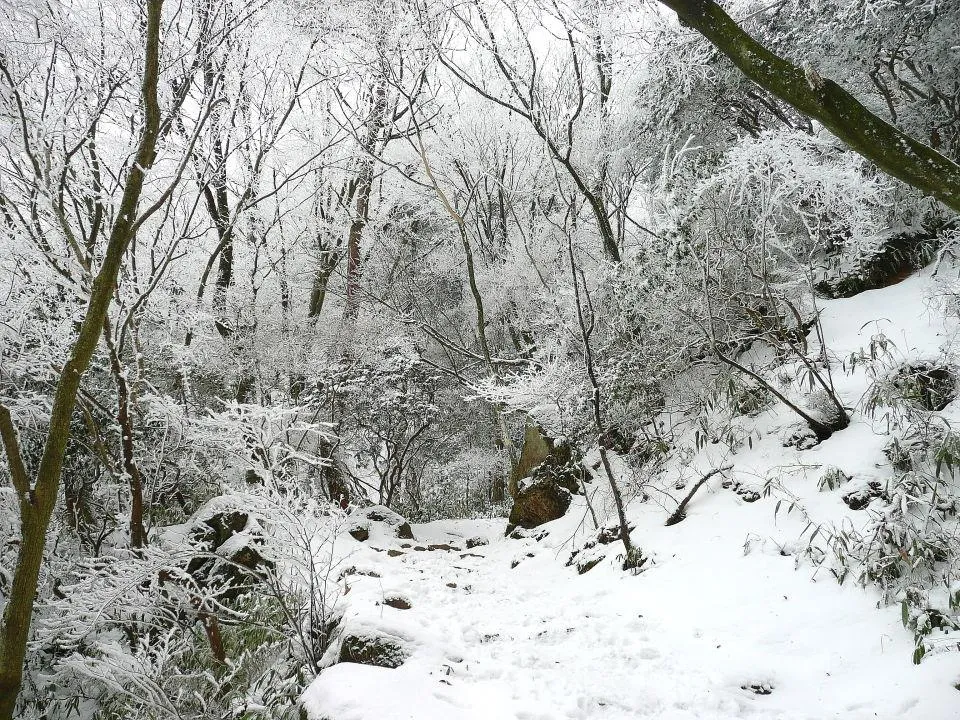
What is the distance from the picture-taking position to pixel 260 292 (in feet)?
39.6

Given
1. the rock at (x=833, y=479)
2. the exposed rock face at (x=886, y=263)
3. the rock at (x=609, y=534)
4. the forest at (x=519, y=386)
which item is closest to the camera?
the forest at (x=519, y=386)

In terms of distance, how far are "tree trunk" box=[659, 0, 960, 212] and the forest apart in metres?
0.01

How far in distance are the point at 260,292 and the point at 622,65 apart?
8752mm

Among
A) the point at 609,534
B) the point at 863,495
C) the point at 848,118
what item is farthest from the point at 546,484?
the point at 848,118

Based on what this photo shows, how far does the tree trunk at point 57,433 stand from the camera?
10.5 ft

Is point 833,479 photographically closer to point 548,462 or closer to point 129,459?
point 548,462

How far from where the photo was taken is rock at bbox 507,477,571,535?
857cm

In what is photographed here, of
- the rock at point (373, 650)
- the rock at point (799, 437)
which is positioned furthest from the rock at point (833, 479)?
the rock at point (373, 650)

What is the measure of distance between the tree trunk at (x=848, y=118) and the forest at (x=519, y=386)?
1 centimetres

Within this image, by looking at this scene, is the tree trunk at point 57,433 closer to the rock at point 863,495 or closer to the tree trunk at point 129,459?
the tree trunk at point 129,459

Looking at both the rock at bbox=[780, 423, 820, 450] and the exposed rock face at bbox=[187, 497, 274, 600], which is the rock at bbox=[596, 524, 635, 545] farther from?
the exposed rock face at bbox=[187, 497, 274, 600]

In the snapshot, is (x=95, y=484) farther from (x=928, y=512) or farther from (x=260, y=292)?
(x=928, y=512)

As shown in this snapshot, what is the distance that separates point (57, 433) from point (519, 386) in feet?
16.6

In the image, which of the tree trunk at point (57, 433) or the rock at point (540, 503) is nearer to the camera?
the tree trunk at point (57, 433)
